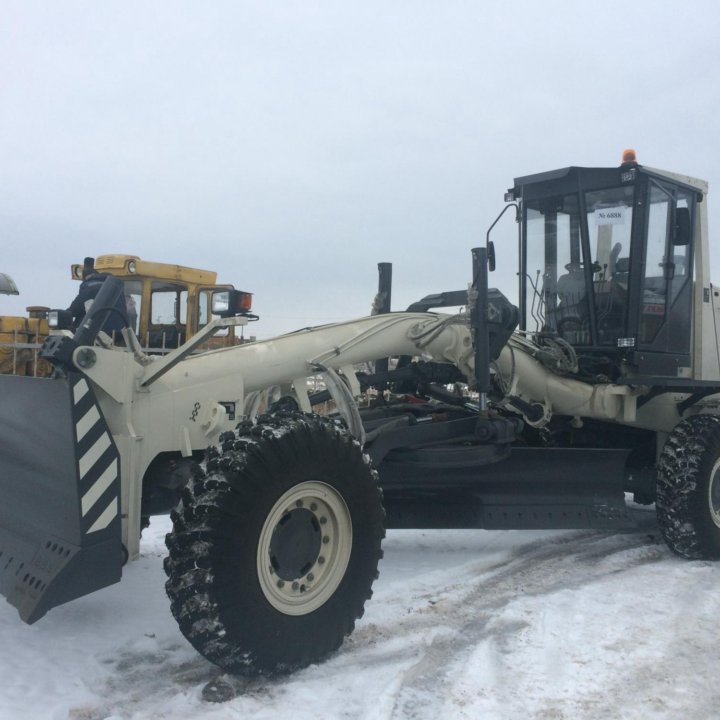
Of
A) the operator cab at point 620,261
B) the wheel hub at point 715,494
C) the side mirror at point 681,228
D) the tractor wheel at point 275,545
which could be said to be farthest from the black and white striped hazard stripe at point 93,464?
the side mirror at point 681,228

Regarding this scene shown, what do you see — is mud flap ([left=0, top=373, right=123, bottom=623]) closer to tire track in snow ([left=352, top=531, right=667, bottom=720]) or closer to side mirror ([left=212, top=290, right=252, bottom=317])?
side mirror ([left=212, top=290, right=252, bottom=317])

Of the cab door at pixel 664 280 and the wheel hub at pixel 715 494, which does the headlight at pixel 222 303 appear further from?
the wheel hub at pixel 715 494

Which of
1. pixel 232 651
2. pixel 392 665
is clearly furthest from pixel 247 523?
pixel 392 665

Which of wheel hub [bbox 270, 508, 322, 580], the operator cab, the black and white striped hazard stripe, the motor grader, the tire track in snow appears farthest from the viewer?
the motor grader

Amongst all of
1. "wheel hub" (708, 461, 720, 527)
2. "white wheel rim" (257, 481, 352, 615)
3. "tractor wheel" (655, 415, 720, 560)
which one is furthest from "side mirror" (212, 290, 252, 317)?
"wheel hub" (708, 461, 720, 527)

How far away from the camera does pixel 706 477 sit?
584 centimetres

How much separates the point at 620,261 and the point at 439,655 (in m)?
3.91

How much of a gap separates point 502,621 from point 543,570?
1256 mm

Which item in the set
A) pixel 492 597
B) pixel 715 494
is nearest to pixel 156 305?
pixel 492 597

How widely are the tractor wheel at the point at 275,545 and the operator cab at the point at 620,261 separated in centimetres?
333

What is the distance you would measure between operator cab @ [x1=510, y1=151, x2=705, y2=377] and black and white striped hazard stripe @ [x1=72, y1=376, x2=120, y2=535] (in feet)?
14.3

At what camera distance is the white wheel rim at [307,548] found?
136 inches

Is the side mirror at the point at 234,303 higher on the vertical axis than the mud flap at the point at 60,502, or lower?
higher

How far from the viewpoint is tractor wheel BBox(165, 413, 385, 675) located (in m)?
3.19
